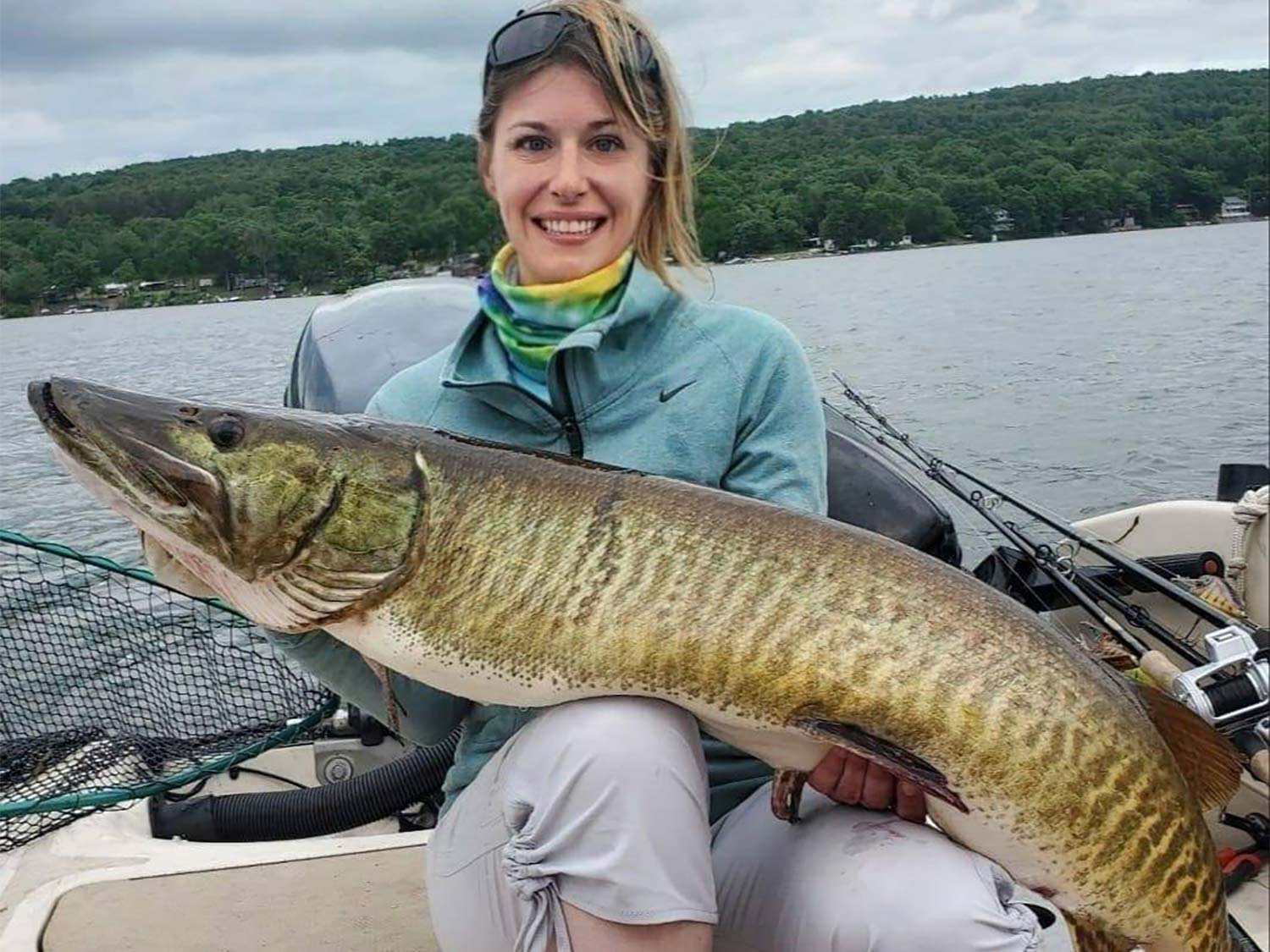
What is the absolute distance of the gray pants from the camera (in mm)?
1622

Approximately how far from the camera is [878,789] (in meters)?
1.88

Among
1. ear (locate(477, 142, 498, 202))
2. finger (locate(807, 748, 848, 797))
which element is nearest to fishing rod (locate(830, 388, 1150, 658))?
finger (locate(807, 748, 848, 797))

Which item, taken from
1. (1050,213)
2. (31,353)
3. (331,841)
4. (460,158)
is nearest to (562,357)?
(331,841)

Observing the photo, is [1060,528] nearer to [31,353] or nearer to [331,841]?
[331,841]

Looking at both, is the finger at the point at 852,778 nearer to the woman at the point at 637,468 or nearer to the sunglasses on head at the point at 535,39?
the woman at the point at 637,468

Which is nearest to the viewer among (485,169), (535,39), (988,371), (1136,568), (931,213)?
(535,39)

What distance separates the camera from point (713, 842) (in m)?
2.06

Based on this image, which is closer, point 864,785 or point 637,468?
point 864,785

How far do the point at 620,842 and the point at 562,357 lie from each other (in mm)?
965

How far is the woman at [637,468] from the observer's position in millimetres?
1652

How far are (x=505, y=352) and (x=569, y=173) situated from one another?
0.38 m

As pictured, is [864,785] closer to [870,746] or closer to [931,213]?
[870,746]

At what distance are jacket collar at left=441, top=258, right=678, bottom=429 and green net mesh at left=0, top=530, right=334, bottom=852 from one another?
842 millimetres

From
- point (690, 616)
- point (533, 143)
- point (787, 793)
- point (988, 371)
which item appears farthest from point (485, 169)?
point (988, 371)
